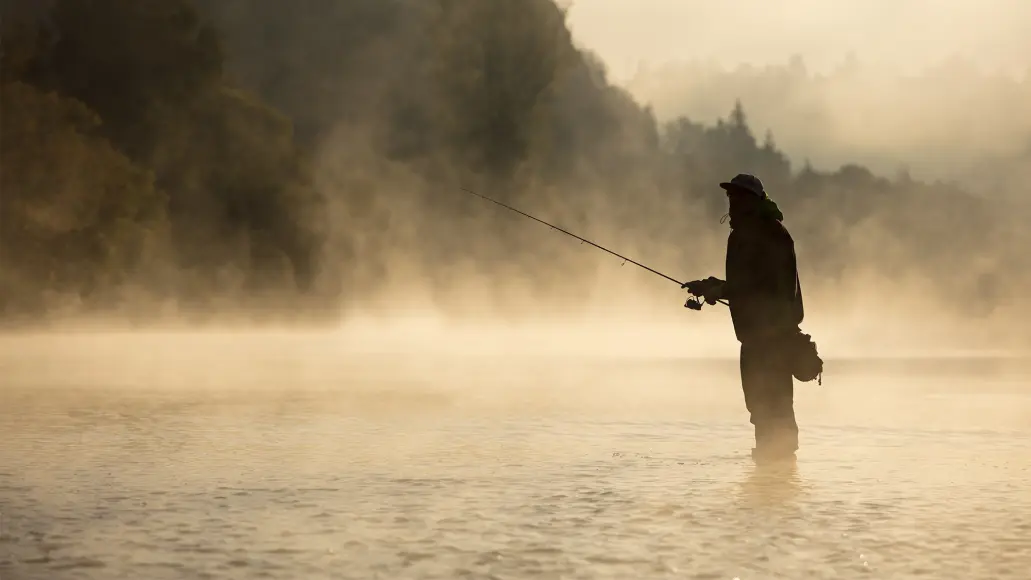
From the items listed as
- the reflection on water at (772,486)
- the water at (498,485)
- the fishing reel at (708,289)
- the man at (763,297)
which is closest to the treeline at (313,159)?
the water at (498,485)

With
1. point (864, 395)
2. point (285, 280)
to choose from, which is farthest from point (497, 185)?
point (864, 395)

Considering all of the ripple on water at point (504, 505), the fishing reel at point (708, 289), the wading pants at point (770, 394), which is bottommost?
the ripple on water at point (504, 505)

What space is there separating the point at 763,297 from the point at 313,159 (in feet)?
217

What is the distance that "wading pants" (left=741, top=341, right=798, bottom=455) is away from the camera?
10.6 metres

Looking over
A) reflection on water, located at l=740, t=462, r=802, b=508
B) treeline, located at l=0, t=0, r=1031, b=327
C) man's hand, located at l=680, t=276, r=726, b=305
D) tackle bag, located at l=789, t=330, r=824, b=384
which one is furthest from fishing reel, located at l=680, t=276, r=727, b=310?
treeline, located at l=0, t=0, r=1031, b=327

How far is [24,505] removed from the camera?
8.17 m

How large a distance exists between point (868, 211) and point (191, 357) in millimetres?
122183

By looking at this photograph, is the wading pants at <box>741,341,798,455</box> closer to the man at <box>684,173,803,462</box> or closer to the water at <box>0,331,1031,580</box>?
the man at <box>684,173,803,462</box>

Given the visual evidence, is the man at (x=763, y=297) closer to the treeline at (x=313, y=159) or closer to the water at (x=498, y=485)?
the water at (x=498, y=485)

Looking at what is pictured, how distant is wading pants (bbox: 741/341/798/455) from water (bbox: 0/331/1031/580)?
286 mm

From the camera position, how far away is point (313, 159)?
75250 millimetres

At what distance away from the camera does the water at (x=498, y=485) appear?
675 cm

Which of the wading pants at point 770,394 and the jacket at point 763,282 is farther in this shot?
the jacket at point 763,282

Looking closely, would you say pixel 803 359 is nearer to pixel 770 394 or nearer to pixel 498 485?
pixel 770 394
